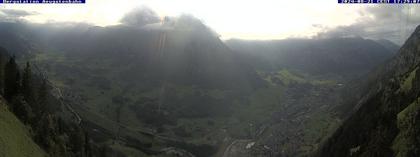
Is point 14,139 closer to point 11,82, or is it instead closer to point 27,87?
point 11,82

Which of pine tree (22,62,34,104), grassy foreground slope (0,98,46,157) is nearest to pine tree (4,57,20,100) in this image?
pine tree (22,62,34,104)

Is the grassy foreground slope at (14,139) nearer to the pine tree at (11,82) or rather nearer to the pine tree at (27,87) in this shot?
the pine tree at (11,82)

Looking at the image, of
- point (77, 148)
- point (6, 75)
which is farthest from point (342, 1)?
point (77, 148)

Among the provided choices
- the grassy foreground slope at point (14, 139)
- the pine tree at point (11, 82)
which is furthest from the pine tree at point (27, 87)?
the grassy foreground slope at point (14, 139)

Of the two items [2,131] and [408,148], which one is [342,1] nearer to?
[408,148]

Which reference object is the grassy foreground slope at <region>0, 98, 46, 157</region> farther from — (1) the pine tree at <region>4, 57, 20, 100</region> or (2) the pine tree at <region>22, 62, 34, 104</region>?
(2) the pine tree at <region>22, 62, 34, 104</region>

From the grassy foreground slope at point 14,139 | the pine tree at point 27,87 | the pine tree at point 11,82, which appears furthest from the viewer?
the pine tree at point 27,87

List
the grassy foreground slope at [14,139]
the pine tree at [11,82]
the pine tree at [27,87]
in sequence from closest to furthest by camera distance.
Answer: the grassy foreground slope at [14,139]
the pine tree at [11,82]
the pine tree at [27,87]

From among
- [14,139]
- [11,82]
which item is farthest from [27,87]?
[14,139]

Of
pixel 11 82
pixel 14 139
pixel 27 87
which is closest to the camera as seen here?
pixel 14 139

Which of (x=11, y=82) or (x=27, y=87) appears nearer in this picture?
(x=11, y=82)

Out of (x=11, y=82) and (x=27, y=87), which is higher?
(x=11, y=82)
